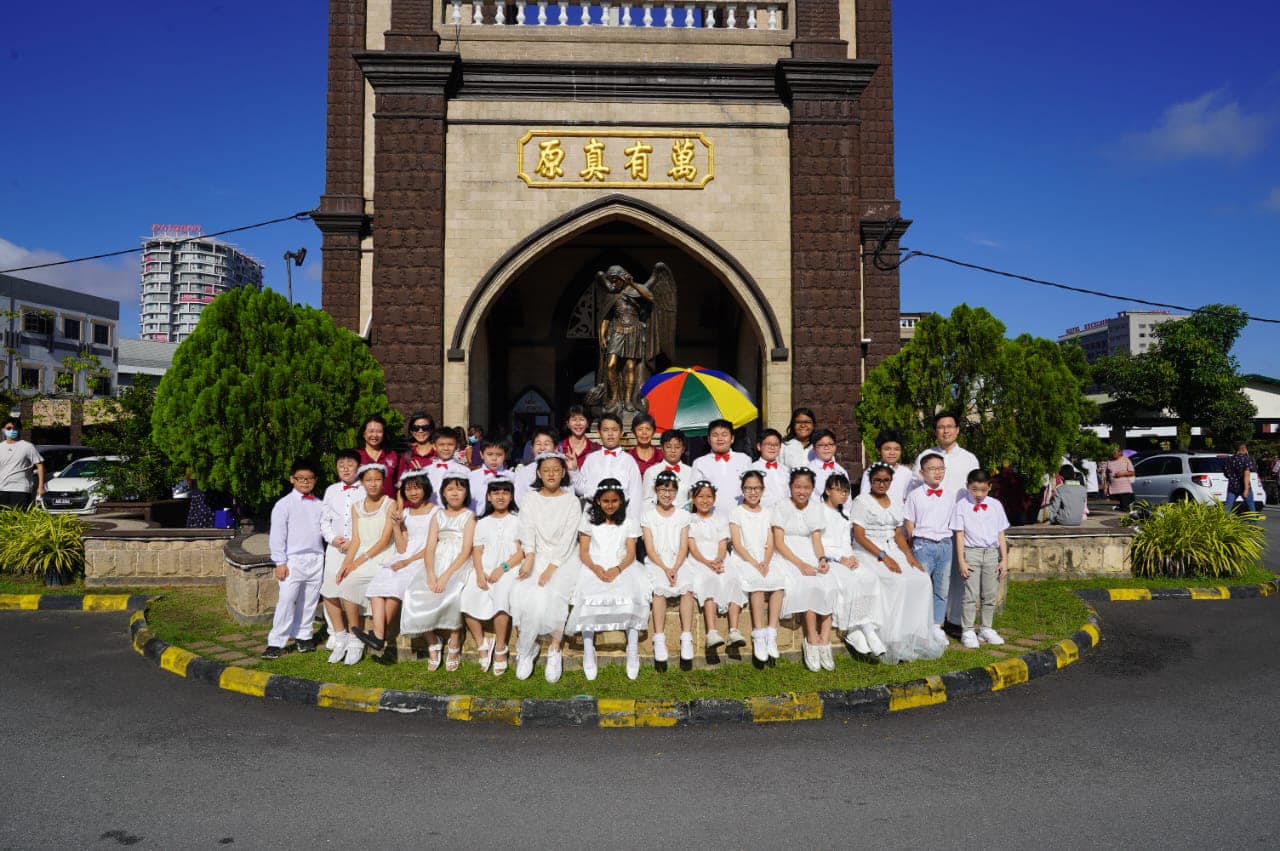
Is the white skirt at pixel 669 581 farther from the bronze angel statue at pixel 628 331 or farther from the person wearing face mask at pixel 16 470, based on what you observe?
the person wearing face mask at pixel 16 470

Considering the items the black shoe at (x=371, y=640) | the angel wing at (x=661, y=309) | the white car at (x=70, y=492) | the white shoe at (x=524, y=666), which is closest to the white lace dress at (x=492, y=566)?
the white shoe at (x=524, y=666)

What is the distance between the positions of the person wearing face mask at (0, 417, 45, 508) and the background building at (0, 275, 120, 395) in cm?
3131

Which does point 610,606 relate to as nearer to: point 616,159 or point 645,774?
point 645,774

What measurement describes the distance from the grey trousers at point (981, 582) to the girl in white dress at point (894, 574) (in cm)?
44

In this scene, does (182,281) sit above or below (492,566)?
above

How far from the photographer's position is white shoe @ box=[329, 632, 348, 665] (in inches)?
243

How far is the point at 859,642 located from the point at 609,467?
2.57 m

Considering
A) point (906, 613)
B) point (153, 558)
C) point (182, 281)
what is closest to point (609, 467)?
point (906, 613)

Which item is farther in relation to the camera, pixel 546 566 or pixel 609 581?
pixel 546 566

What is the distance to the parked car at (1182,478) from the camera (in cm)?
1823

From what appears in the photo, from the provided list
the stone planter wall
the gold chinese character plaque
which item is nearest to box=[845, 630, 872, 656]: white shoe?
the stone planter wall

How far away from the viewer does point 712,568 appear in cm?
611

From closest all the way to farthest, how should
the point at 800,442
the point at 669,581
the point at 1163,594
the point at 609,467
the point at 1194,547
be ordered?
1. the point at 669,581
2. the point at 609,467
3. the point at 800,442
4. the point at 1163,594
5. the point at 1194,547

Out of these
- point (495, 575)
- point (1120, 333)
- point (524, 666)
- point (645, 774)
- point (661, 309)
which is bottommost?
point (645, 774)
